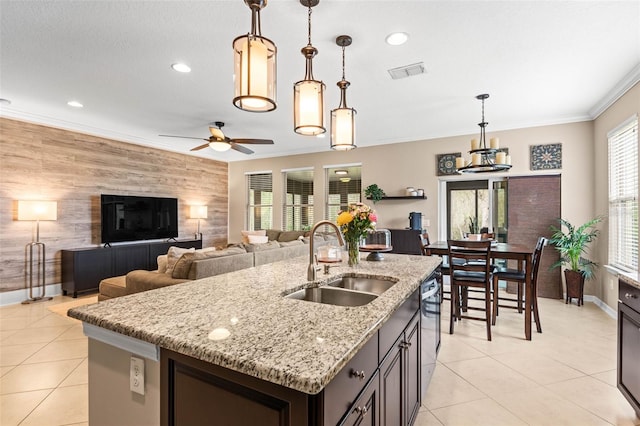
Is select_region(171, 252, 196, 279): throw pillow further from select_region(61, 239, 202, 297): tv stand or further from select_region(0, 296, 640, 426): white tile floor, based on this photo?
select_region(61, 239, 202, 297): tv stand

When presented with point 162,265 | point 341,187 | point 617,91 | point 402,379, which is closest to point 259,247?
point 162,265

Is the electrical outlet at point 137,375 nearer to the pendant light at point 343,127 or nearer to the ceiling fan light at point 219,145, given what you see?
the pendant light at point 343,127

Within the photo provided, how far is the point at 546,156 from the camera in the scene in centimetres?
495

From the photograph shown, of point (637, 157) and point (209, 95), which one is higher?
point (209, 95)

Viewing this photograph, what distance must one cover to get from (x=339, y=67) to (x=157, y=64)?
5.94 feet

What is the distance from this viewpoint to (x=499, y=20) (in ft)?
7.94

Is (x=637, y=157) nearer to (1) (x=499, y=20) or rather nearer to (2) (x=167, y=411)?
(1) (x=499, y=20)

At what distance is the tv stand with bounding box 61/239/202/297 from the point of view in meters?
4.83

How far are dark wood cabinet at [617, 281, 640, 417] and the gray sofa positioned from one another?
3.23m

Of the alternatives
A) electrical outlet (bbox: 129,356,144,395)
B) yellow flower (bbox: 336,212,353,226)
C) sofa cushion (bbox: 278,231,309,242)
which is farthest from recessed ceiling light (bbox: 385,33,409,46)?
sofa cushion (bbox: 278,231,309,242)

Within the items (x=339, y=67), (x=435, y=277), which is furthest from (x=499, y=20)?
(x=435, y=277)

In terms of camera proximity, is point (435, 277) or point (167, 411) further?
point (435, 277)

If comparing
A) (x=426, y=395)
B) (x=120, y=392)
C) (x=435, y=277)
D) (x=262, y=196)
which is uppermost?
(x=262, y=196)

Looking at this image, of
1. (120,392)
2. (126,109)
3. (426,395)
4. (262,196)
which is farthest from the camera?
(262,196)
